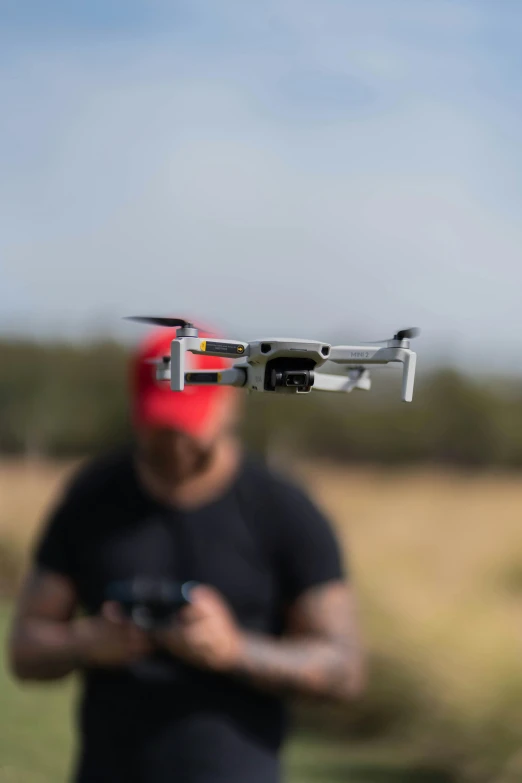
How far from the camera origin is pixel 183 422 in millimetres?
2756

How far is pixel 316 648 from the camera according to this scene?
3.32 meters

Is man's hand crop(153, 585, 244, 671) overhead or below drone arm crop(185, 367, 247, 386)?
below

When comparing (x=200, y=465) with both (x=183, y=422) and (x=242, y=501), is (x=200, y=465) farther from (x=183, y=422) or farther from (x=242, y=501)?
(x=183, y=422)

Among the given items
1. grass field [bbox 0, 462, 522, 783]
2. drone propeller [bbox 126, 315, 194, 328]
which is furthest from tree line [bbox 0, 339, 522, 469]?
drone propeller [bbox 126, 315, 194, 328]

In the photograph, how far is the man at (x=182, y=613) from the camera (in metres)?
3.15

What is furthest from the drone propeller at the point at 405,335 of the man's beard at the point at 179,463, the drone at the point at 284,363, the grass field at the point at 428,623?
the grass field at the point at 428,623

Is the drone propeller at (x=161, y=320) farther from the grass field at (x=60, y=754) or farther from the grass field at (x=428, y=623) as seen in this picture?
the grass field at (x=428, y=623)

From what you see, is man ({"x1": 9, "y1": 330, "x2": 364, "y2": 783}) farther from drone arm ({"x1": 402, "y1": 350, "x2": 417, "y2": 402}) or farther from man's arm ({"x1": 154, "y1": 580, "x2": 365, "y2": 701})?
drone arm ({"x1": 402, "y1": 350, "x2": 417, "y2": 402})

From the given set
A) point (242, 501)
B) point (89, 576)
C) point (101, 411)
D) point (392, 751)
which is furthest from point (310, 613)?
point (101, 411)

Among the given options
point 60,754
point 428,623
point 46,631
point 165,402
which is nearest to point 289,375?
point 165,402

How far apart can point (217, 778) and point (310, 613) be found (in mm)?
523

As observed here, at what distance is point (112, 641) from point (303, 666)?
0.57m

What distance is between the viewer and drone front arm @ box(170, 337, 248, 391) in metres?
1.16

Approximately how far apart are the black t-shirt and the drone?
6.55 ft
